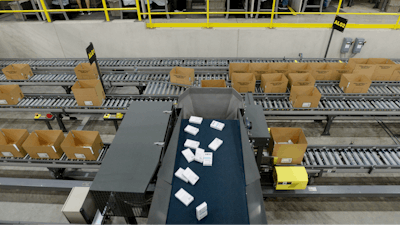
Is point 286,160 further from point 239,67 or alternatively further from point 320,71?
point 320,71

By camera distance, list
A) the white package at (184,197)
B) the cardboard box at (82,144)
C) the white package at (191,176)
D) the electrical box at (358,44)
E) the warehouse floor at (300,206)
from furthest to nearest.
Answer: the electrical box at (358,44), the warehouse floor at (300,206), the cardboard box at (82,144), the white package at (191,176), the white package at (184,197)

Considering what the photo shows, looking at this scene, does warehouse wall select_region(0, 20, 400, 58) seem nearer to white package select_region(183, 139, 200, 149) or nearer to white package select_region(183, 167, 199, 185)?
white package select_region(183, 139, 200, 149)

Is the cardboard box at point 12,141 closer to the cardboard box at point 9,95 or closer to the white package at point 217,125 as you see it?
the cardboard box at point 9,95

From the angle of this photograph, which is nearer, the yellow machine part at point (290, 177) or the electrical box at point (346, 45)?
the yellow machine part at point (290, 177)

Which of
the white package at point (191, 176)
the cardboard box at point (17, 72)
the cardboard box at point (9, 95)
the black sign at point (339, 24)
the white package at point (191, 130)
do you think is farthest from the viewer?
the black sign at point (339, 24)

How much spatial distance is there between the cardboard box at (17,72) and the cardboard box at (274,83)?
6.43 metres

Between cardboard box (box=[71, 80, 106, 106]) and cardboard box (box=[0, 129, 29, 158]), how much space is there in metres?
1.21

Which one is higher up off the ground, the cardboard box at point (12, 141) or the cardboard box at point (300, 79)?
the cardboard box at point (300, 79)

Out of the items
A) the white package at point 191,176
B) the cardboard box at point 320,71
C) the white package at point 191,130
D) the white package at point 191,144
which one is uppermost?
the white package at point 191,130

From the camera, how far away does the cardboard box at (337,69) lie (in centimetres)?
573

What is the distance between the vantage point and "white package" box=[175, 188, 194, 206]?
1.82 m

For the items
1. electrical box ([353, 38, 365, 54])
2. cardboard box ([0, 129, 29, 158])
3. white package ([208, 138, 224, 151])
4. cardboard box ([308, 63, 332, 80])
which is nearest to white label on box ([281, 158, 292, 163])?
white package ([208, 138, 224, 151])

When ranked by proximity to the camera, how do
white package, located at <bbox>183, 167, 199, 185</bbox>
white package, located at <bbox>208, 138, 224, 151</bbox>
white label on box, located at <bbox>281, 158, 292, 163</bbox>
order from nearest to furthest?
white package, located at <bbox>183, 167, 199, 185</bbox> → white package, located at <bbox>208, 138, 224, 151</bbox> → white label on box, located at <bbox>281, 158, 292, 163</bbox>

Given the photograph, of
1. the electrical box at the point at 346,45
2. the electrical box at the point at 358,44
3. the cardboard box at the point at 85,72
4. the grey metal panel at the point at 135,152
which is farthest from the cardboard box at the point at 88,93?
the electrical box at the point at 358,44
